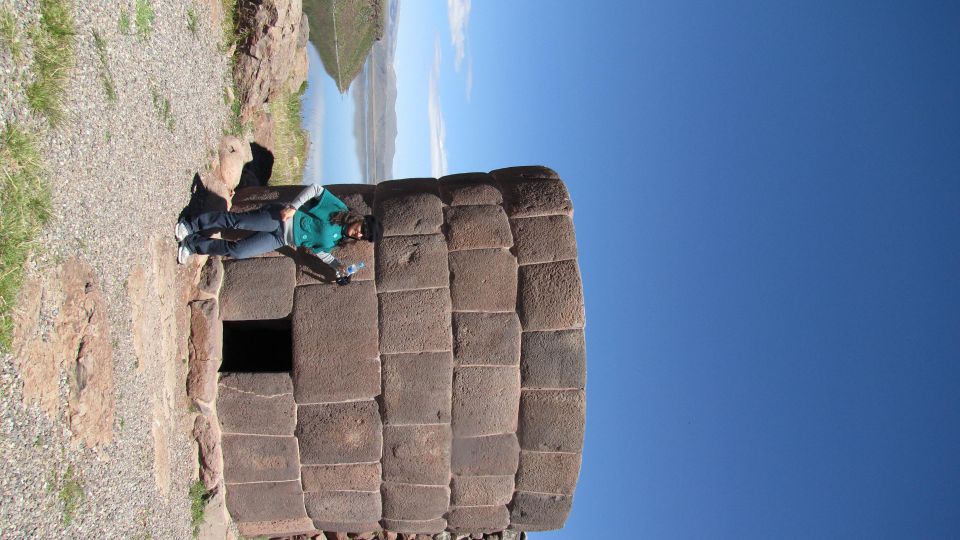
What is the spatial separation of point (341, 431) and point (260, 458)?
32.0 inches

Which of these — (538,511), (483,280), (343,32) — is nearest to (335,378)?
(483,280)

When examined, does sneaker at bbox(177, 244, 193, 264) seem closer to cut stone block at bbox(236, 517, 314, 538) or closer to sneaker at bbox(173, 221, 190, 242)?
sneaker at bbox(173, 221, 190, 242)

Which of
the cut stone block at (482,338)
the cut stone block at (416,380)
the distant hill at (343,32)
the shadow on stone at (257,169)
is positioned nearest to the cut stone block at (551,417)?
the cut stone block at (482,338)

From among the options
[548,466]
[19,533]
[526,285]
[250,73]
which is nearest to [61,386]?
[19,533]

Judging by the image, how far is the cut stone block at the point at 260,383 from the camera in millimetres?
6379

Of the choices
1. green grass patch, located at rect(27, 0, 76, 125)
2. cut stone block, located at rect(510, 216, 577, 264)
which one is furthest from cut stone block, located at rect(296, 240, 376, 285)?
green grass patch, located at rect(27, 0, 76, 125)

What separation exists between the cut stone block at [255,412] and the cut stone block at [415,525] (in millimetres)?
1422

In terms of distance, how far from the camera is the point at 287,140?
36.8ft

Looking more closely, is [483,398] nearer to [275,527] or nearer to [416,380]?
[416,380]

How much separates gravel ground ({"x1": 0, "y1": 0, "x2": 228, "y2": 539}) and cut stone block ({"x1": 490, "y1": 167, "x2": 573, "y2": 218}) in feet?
9.40

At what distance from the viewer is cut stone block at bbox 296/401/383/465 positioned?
6430 millimetres

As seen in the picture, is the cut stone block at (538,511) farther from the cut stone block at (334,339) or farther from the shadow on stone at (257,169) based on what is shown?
the shadow on stone at (257,169)

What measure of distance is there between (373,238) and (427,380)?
4.36 ft

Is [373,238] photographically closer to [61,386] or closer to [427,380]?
[427,380]
